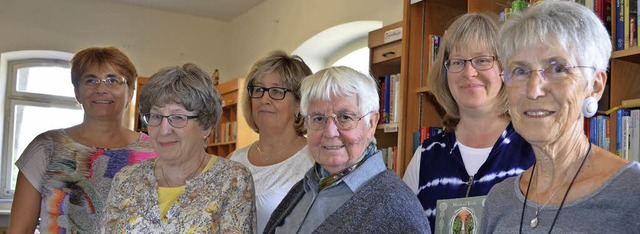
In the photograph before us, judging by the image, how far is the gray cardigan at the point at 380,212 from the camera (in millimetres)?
1729

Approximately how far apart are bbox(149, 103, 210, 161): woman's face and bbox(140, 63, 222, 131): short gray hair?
19 millimetres

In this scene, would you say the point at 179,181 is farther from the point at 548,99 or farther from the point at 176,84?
the point at 548,99

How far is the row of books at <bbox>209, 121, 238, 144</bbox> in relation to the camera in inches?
281

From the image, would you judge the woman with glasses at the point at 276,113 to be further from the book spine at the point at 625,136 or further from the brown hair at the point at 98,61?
the book spine at the point at 625,136

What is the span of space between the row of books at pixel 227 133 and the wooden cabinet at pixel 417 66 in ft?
12.4

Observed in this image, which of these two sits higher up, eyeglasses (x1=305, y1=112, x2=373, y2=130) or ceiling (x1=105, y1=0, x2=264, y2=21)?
ceiling (x1=105, y1=0, x2=264, y2=21)

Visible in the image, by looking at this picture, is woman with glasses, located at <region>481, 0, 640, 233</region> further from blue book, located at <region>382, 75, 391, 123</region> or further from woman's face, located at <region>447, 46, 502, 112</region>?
blue book, located at <region>382, 75, 391, 123</region>

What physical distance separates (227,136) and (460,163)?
5.45 meters

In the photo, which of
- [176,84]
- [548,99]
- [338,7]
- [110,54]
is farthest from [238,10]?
[548,99]

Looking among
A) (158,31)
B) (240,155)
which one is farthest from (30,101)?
(240,155)

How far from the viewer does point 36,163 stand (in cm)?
273

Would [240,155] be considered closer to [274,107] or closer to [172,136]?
[274,107]

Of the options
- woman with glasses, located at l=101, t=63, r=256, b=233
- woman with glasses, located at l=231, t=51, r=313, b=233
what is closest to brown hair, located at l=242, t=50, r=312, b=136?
woman with glasses, located at l=231, t=51, r=313, b=233

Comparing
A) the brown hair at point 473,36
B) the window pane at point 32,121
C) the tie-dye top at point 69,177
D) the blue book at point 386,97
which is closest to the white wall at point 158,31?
the window pane at point 32,121
